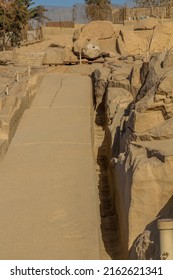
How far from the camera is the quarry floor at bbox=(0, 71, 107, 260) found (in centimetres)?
667

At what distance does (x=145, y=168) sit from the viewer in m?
6.59

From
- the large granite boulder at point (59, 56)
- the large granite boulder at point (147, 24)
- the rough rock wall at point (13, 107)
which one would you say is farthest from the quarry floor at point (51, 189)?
the large granite boulder at point (147, 24)

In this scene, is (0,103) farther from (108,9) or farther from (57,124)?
(108,9)

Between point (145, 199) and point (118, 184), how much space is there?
1667 mm

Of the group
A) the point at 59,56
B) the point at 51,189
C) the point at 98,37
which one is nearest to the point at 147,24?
the point at 98,37

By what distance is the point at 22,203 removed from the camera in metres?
8.05

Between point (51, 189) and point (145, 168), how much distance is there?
8.02ft

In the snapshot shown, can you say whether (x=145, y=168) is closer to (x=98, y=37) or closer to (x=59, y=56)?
(x=59, y=56)

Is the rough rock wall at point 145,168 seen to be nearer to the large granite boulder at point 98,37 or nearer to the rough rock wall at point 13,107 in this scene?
the rough rock wall at point 13,107

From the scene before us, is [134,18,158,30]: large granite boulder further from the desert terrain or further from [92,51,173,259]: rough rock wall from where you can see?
[92,51,173,259]: rough rock wall

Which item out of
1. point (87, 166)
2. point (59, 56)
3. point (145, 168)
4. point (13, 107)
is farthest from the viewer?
point (59, 56)

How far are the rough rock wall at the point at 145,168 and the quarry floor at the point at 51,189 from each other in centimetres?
46
